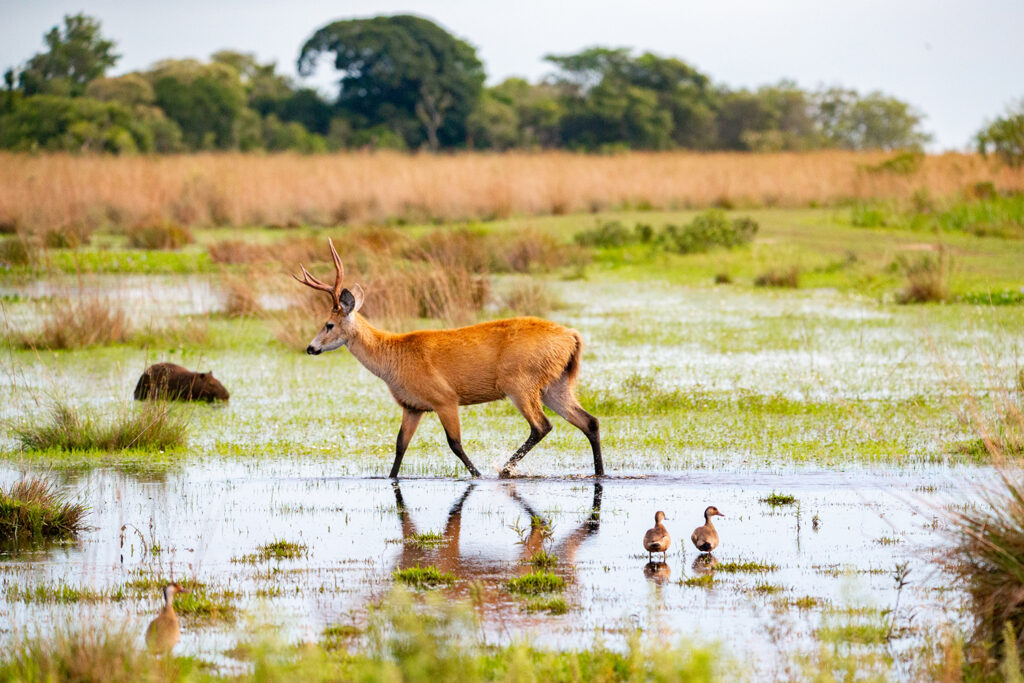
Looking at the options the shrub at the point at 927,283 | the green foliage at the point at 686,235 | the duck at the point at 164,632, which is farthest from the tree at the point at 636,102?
the duck at the point at 164,632

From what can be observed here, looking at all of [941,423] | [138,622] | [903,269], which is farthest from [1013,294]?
[138,622]

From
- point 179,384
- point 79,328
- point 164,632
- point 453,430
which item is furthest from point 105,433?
point 79,328

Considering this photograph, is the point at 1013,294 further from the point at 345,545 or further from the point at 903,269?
the point at 345,545

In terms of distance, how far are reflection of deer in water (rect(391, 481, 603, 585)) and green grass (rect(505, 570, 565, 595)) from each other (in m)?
0.22

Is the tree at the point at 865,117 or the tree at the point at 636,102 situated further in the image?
the tree at the point at 865,117

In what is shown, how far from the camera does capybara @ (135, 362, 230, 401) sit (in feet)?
43.2

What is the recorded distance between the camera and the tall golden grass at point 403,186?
33.4m

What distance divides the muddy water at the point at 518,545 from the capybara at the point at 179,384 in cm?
281

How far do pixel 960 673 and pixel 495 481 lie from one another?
485cm

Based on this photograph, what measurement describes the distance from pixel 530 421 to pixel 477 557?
238 centimetres

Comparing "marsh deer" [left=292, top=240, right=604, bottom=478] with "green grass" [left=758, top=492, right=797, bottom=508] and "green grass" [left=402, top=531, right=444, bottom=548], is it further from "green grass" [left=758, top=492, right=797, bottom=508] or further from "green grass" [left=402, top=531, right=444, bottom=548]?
"green grass" [left=402, top=531, right=444, bottom=548]

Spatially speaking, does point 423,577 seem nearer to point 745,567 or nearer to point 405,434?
point 745,567

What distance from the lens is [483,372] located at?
10086mm

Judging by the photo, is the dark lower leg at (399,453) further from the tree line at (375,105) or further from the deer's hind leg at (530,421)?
the tree line at (375,105)
